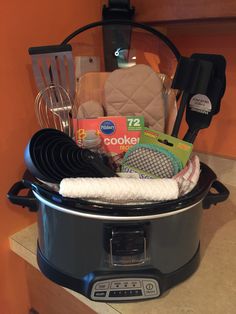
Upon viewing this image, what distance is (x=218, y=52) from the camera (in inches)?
35.0

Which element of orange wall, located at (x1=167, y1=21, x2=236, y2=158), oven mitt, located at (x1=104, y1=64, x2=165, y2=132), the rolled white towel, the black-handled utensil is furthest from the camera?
orange wall, located at (x1=167, y1=21, x2=236, y2=158)

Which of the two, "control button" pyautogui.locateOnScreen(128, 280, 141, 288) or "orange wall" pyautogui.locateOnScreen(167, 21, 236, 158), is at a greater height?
"orange wall" pyautogui.locateOnScreen(167, 21, 236, 158)

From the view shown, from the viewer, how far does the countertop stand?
0.56 meters

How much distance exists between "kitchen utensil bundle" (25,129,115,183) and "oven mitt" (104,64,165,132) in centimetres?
19

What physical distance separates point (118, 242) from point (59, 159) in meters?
0.18

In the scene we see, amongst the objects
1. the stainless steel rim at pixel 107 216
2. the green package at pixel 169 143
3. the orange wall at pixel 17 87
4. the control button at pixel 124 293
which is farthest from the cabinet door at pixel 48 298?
the green package at pixel 169 143

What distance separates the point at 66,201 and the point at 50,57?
0.32 metres

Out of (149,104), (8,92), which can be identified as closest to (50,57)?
(8,92)

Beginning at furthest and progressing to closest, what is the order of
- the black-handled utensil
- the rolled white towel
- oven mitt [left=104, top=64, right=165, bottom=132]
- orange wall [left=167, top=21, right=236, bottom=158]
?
orange wall [left=167, top=21, right=236, bottom=158], oven mitt [left=104, top=64, right=165, bottom=132], the black-handled utensil, the rolled white towel

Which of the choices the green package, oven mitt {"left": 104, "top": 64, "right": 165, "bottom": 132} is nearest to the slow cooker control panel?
the green package

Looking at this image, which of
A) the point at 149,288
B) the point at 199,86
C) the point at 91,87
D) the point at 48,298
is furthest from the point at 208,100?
the point at 48,298

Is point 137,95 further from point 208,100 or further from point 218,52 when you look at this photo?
point 218,52

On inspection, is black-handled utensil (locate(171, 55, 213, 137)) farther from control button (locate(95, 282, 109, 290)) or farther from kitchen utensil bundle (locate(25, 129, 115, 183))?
control button (locate(95, 282, 109, 290))

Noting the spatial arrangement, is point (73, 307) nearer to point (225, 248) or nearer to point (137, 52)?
point (225, 248)
